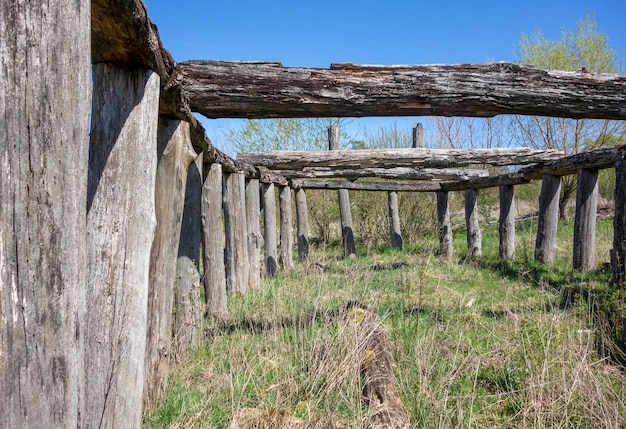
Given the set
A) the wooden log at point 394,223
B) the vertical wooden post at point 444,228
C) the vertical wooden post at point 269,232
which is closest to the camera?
the vertical wooden post at point 269,232

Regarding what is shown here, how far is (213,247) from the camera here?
6172mm

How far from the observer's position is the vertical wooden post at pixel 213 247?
598cm

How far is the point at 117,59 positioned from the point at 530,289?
667 centimetres

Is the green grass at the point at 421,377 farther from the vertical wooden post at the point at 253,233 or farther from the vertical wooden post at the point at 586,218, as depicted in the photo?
the vertical wooden post at the point at 586,218

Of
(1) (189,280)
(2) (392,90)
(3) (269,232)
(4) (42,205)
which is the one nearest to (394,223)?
(3) (269,232)

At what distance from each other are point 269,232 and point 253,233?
185cm

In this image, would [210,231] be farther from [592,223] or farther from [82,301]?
[592,223]

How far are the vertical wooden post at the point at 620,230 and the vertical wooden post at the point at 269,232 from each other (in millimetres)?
5871

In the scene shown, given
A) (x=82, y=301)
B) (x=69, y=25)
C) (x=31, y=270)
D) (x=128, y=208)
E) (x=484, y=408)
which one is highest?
(x=69, y=25)

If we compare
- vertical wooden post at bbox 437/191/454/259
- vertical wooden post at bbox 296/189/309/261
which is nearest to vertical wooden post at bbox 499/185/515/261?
vertical wooden post at bbox 437/191/454/259

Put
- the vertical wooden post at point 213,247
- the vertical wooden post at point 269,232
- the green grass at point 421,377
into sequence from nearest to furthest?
the green grass at point 421,377 → the vertical wooden post at point 213,247 → the vertical wooden post at point 269,232

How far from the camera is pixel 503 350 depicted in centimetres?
415

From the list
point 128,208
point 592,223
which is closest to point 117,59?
point 128,208

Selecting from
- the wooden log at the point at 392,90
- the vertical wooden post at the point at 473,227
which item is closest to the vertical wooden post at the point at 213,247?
the wooden log at the point at 392,90
